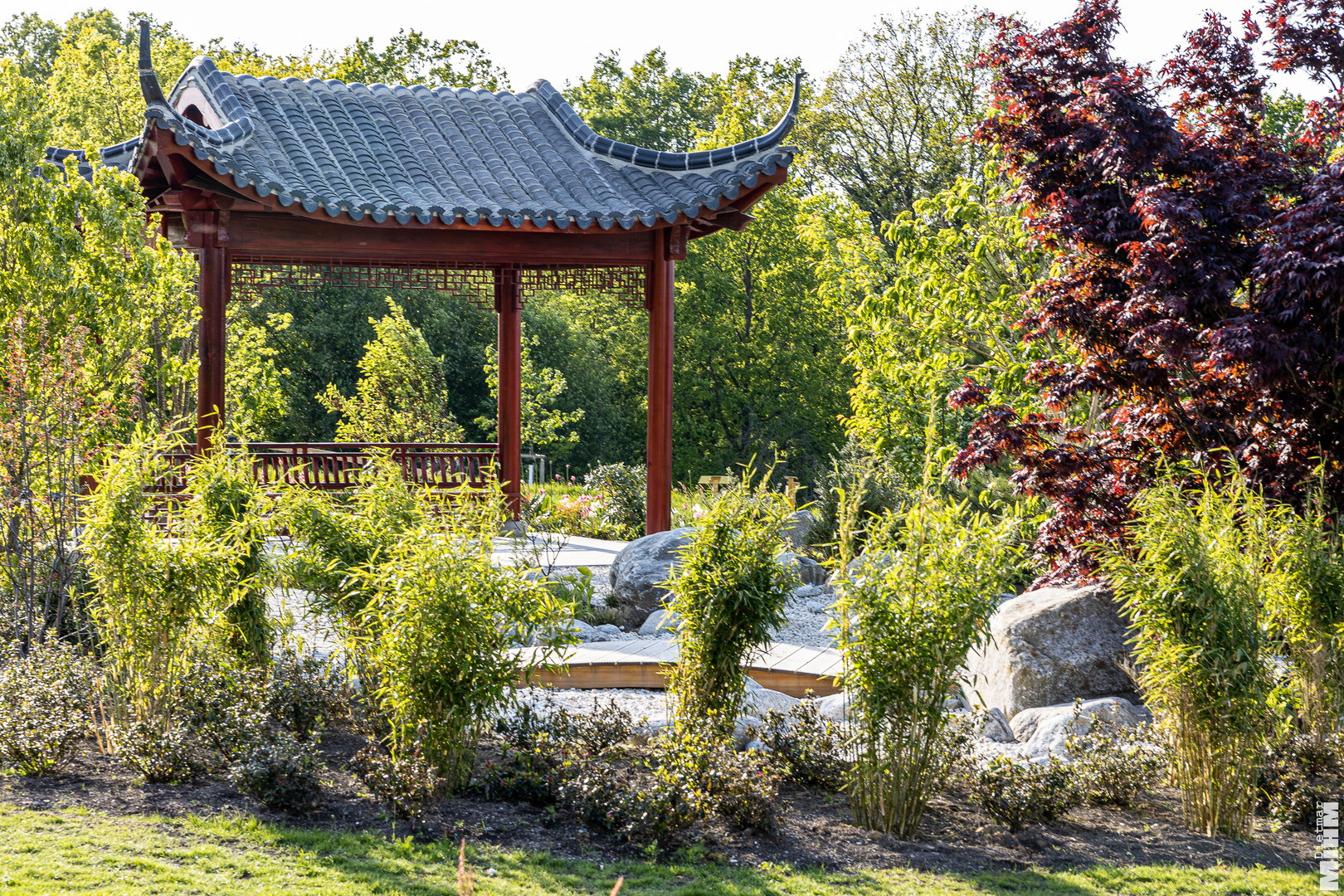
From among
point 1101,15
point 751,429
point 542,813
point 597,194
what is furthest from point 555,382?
point 542,813

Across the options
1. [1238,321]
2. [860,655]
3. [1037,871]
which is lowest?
[1037,871]

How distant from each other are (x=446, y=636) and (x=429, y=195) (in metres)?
5.92

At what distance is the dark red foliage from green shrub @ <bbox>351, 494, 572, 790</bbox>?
9.15ft

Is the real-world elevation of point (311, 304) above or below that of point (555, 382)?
above

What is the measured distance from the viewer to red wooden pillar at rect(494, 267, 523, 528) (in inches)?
401

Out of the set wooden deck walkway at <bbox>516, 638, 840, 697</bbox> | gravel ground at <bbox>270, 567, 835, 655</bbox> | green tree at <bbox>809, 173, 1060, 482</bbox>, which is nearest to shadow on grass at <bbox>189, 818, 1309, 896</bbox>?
wooden deck walkway at <bbox>516, 638, 840, 697</bbox>

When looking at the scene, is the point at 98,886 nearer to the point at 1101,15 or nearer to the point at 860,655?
the point at 860,655

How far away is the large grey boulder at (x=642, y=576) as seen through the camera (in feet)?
24.9

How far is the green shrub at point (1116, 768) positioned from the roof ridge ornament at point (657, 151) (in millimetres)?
5711

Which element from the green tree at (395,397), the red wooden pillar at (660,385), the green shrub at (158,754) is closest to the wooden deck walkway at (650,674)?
the green shrub at (158,754)

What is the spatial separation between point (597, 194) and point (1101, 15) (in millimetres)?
4529

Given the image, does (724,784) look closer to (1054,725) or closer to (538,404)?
(1054,725)

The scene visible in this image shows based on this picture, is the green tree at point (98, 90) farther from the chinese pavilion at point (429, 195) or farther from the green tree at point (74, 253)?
the green tree at point (74, 253)

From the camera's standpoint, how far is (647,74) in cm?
2919
